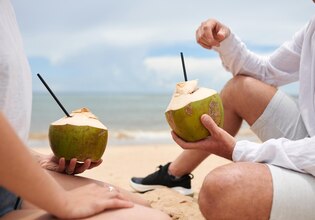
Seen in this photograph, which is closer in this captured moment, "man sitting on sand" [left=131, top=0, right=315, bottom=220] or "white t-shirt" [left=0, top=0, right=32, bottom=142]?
"white t-shirt" [left=0, top=0, right=32, bottom=142]

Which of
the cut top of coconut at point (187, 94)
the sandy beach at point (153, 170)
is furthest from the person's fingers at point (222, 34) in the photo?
the sandy beach at point (153, 170)

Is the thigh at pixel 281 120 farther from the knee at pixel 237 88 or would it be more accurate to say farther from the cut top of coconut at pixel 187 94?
the cut top of coconut at pixel 187 94

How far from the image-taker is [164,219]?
137 cm

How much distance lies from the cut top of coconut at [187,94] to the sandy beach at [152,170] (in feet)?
2.52

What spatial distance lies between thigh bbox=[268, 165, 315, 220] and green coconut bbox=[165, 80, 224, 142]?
Result: 333 millimetres

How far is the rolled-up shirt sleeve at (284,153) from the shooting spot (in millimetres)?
1676

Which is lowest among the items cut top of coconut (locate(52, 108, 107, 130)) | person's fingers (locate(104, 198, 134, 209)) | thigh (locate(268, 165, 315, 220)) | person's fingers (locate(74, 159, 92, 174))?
thigh (locate(268, 165, 315, 220))

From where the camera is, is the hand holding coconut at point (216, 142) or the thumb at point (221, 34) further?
A: the thumb at point (221, 34)

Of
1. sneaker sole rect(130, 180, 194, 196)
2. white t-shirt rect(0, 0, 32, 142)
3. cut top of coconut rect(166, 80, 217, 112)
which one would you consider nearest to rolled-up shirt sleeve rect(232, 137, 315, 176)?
cut top of coconut rect(166, 80, 217, 112)

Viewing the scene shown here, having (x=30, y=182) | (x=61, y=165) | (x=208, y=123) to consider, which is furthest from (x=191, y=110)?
(x=30, y=182)

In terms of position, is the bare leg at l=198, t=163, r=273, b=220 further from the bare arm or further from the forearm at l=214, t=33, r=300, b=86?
the forearm at l=214, t=33, r=300, b=86

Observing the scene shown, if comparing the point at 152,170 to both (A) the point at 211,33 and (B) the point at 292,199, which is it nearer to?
(A) the point at 211,33

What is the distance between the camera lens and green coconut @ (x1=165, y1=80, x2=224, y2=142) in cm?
173

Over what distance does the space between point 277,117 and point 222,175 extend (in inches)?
27.3
